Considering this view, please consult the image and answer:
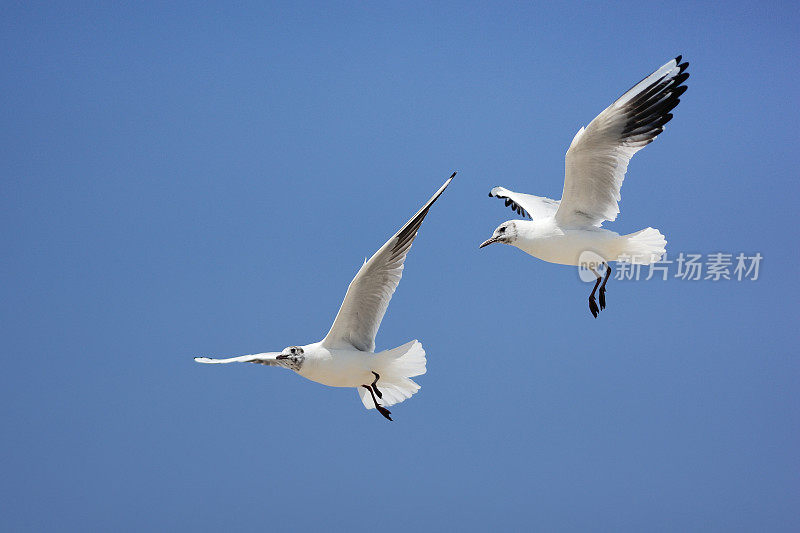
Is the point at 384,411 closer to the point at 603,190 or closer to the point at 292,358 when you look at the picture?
the point at 292,358

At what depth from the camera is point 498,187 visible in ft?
15.3

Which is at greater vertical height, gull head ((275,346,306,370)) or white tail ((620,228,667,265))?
white tail ((620,228,667,265))

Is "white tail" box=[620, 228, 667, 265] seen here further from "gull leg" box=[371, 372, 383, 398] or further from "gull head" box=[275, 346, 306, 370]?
"gull head" box=[275, 346, 306, 370]

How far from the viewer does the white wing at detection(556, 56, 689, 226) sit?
3.39m

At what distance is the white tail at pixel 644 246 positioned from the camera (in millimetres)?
3479

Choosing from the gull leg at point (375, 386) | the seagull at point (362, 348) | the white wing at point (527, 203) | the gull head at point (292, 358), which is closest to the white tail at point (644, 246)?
the white wing at point (527, 203)

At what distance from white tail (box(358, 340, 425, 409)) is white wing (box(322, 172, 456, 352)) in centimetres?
8

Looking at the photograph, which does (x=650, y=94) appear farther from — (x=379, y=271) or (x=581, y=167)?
(x=379, y=271)

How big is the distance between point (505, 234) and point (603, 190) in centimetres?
40

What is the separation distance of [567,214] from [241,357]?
132 centimetres

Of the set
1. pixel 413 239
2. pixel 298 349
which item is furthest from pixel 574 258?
pixel 298 349

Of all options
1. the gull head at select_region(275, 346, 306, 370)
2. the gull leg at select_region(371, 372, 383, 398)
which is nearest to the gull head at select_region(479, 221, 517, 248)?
the gull leg at select_region(371, 372, 383, 398)

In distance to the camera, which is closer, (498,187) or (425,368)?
(425,368)

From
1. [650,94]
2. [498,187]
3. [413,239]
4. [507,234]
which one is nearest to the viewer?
[413,239]
